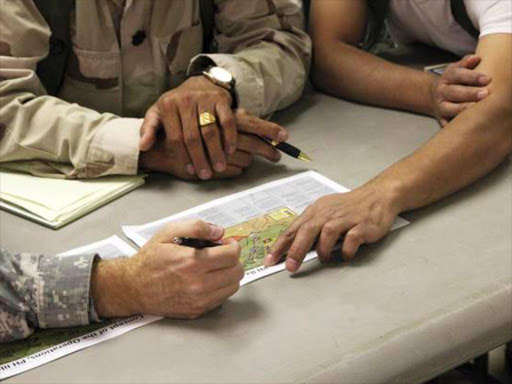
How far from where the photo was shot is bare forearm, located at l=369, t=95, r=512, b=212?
1196 millimetres

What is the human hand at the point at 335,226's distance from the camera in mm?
1071

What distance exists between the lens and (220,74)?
1402mm

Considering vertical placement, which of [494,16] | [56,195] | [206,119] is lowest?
[56,195]

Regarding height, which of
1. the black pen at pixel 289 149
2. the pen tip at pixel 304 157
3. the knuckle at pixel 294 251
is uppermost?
the knuckle at pixel 294 251

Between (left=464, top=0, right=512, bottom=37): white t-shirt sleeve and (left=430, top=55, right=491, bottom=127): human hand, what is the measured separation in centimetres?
6

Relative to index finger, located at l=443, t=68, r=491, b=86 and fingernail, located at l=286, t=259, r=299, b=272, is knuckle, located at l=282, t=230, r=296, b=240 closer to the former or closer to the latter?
fingernail, located at l=286, t=259, r=299, b=272

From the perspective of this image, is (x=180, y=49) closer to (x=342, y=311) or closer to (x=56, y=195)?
(x=56, y=195)

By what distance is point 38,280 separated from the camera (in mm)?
963

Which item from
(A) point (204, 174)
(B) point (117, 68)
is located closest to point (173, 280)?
(A) point (204, 174)

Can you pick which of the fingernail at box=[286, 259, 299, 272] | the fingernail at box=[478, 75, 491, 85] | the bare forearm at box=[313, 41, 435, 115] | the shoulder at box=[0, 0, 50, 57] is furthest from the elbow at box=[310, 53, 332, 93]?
the fingernail at box=[286, 259, 299, 272]

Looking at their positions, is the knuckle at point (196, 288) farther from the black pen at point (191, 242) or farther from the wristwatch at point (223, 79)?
the wristwatch at point (223, 79)

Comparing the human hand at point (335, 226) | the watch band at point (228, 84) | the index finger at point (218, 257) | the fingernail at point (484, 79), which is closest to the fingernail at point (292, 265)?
the human hand at point (335, 226)

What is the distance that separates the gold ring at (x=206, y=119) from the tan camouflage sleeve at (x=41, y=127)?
11cm

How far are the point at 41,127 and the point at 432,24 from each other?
2.90 feet
